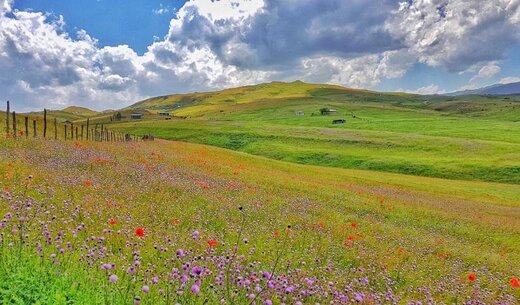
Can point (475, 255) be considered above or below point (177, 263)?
below

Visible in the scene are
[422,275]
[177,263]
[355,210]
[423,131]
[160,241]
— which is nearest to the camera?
[177,263]

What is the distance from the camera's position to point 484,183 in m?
59.0

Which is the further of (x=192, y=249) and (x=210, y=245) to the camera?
(x=192, y=249)

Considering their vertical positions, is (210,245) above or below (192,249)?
above

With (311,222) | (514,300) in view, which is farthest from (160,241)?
(514,300)

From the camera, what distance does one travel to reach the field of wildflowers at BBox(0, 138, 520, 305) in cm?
509

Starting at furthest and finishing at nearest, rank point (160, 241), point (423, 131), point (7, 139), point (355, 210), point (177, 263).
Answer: point (423, 131) < point (355, 210) < point (7, 139) < point (160, 241) < point (177, 263)

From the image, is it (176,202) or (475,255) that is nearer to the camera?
(176,202)

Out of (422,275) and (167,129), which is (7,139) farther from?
(167,129)

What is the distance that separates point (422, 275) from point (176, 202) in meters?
7.43

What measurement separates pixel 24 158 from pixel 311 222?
10.7 meters

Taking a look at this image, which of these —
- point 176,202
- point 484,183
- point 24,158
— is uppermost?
point 24,158

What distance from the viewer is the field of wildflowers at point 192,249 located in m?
5.09

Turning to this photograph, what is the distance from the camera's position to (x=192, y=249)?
8.15 metres
